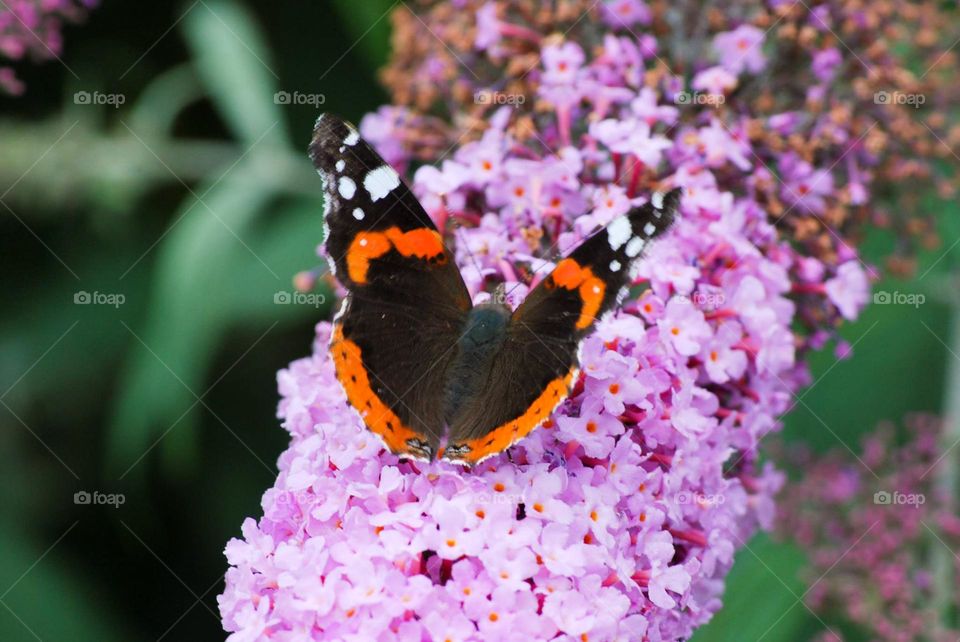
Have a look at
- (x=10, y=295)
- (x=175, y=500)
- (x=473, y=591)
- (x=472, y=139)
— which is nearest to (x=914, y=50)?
(x=472, y=139)

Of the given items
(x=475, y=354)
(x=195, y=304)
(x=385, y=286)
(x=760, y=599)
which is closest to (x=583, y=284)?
(x=475, y=354)

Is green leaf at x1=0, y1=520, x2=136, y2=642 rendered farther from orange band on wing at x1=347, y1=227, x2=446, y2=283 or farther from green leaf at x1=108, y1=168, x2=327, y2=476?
orange band on wing at x1=347, y1=227, x2=446, y2=283

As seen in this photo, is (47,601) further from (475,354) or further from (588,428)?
(588,428)

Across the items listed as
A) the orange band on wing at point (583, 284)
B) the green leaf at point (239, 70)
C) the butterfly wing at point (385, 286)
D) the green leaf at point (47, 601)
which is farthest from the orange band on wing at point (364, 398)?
the green leaf at point (47, 601)

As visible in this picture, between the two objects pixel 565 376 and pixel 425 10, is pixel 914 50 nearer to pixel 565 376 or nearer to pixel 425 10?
pixel 425 10

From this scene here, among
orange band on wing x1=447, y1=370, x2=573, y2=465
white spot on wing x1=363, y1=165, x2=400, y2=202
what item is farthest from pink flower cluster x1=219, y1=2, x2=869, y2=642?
white spot on wing x1=363, y1=165, x2=400, y2=202
